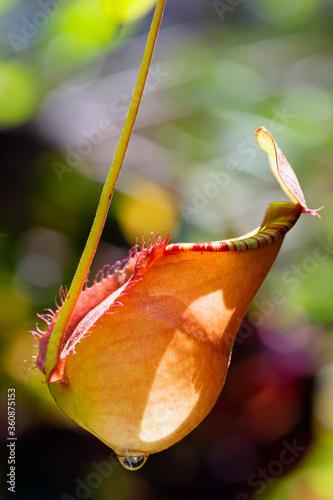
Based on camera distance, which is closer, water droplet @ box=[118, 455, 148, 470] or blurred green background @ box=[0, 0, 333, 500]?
water droplet @ box=[118, 455, 148, 470]

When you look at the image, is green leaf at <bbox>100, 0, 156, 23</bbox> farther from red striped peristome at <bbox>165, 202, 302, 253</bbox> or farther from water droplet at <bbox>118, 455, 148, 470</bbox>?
water droplet at <bbox>118, 455, 148, 470</bbox>

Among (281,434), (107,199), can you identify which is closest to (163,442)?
(107,199)

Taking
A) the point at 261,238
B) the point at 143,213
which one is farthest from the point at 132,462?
the point at 143,213

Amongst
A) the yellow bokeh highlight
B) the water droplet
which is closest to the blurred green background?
the yellow bokeh highlight

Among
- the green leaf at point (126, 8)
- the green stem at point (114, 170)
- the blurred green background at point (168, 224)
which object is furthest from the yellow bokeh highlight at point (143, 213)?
the green stem at point (114, 170)

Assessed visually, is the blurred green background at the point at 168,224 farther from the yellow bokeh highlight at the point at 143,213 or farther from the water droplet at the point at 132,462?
the water droplet at the point at 132,462

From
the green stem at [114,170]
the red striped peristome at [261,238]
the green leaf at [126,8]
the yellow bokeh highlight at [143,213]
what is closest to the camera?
the green stem at [114,170]
